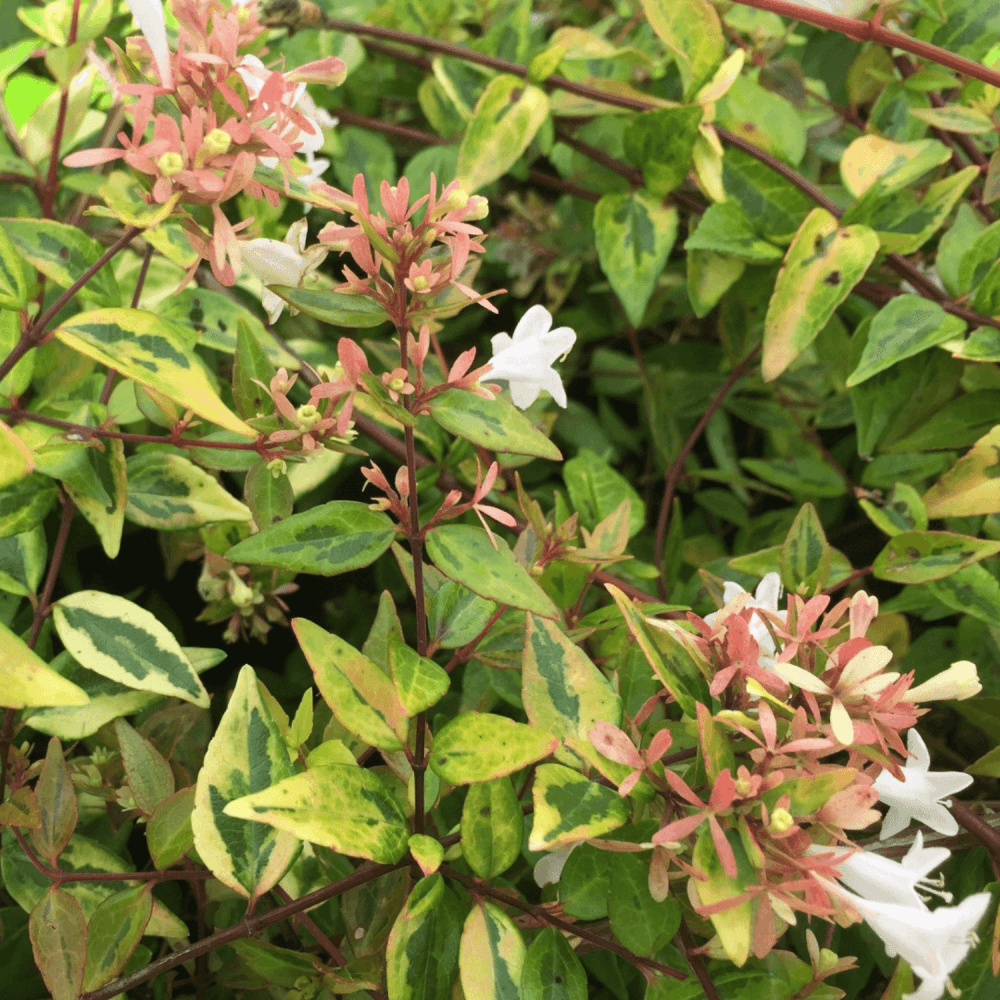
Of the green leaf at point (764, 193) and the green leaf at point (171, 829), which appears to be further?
the green leaf at point (764, 193)

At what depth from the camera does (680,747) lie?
0.57 meters

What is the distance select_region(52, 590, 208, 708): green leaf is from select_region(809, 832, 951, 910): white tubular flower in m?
0.39

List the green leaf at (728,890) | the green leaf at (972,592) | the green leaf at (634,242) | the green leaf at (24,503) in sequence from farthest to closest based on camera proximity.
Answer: the green leaf at (634,242)
the green leaf at (972,592)
the green leaf at (24,503)
the green leaf at (728,890)

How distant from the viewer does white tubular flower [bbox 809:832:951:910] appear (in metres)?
0.44

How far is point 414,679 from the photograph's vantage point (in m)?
0.47

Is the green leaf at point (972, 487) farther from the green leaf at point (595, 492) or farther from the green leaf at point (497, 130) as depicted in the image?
the green leaf at point (497, 130)

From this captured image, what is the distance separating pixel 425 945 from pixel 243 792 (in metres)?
0.13

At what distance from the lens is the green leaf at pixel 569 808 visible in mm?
415

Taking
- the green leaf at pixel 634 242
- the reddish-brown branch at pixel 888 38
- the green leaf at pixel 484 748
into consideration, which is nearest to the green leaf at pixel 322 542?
the green leaf at pixel 484 748

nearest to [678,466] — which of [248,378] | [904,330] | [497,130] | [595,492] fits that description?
[595,492]

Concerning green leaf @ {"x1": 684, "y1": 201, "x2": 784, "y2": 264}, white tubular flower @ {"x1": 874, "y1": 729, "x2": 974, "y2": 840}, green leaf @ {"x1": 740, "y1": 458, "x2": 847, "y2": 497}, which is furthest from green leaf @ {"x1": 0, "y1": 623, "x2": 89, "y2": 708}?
green leaf @ {"x1": 740, "y1": 458, "x2": 847, "y2": 497}

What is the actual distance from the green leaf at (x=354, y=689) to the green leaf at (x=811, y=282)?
423 millimetres

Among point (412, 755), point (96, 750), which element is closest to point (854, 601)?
point (412, 755)

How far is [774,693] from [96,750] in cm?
48
